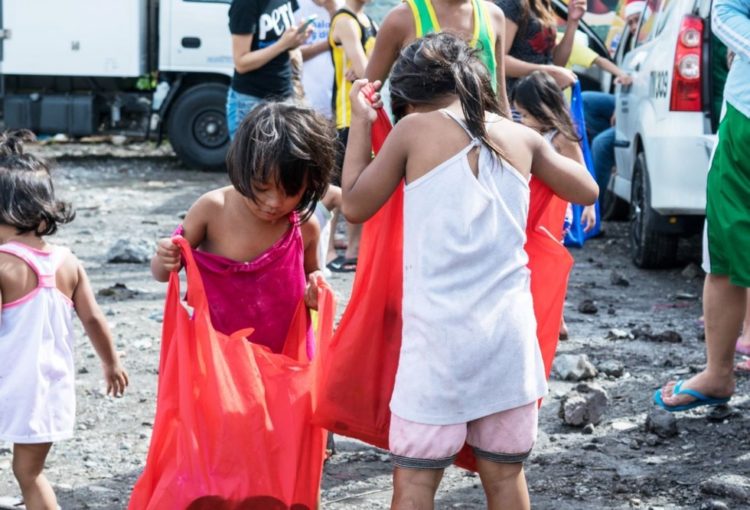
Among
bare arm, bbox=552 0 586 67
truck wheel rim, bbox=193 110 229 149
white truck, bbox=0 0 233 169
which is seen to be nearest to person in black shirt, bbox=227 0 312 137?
bare arm, bbox=552 0 586 67

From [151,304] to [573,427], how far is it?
2.89 metres

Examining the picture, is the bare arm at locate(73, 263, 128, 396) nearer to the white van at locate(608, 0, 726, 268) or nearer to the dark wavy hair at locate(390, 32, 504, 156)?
the dark wavy hair at locate(390, 32, 504, 156)

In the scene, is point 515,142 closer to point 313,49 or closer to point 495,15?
point 495,15

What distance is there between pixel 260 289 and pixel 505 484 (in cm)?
86

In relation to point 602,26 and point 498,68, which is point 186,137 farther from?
point 498,68

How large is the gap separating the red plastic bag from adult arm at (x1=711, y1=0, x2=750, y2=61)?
1.20 metres

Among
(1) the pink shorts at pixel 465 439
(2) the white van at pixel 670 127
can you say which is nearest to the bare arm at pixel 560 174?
(1) the pink shorts at pixel 465 439

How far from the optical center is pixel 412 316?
2.98m

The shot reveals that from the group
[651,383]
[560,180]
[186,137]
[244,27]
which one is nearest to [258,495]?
[560,180]

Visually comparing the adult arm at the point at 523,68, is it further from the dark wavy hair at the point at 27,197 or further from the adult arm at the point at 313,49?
the dark wavy hair at the point at 27,197

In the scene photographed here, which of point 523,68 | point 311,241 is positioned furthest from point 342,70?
point 311,241

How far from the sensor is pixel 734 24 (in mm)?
4137

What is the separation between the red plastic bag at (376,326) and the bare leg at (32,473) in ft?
2.67

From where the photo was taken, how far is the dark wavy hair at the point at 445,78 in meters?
2.97
